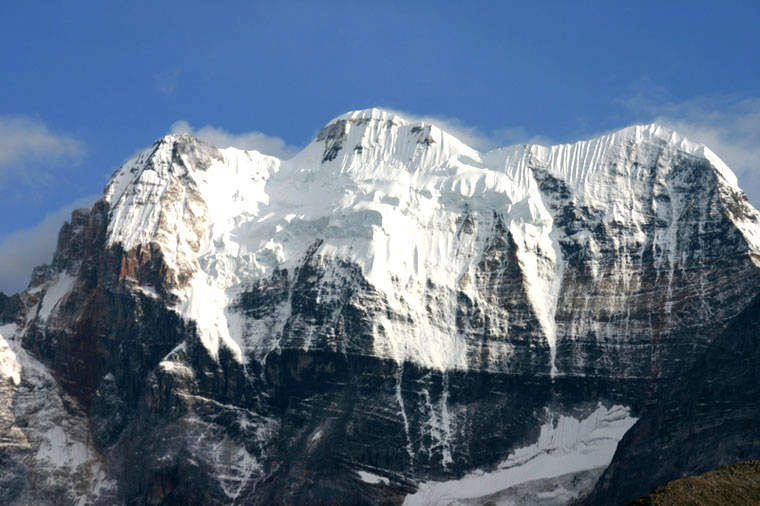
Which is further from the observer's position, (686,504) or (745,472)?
(745,472)

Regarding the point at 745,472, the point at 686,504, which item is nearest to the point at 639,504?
the point at 686,504

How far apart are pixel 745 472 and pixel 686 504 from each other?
14034 millimetres

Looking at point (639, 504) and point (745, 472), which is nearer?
point (639, 504)

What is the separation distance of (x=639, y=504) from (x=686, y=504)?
4.61 m

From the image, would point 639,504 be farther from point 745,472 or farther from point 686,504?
point 745,472

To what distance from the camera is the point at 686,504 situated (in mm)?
148375

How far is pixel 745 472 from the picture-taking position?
160m

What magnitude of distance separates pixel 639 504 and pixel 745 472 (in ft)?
59.1

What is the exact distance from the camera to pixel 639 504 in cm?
14650
